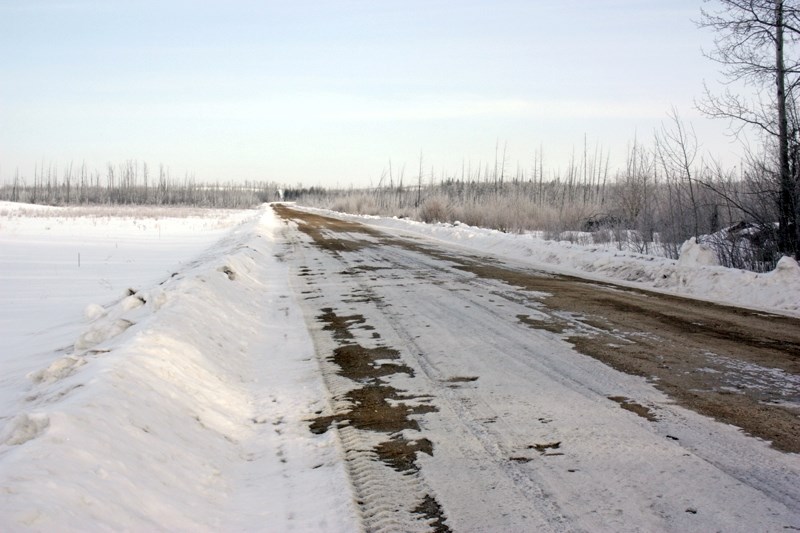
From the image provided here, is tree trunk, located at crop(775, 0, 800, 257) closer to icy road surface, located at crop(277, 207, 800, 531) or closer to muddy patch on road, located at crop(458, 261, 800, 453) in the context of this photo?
muddy patch on road, located at crop(458, 261, 800, 453)

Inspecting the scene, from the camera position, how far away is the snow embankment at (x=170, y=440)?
2.59 meters

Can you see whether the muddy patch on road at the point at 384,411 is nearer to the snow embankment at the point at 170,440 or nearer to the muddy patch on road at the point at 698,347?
the snow embankment at the point at 170,440

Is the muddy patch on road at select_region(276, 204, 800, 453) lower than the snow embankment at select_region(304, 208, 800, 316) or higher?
lower

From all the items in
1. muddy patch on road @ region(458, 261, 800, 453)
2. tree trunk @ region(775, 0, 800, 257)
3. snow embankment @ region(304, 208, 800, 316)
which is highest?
tree trunk @ region(775, 0, 800, 257)

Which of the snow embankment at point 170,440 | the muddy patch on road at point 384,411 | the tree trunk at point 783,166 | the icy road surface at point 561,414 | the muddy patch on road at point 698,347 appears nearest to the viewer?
the snow embankment at point 170,440

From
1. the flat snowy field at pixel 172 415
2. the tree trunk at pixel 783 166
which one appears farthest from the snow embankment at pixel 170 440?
the tree trunk at pixel 783 166

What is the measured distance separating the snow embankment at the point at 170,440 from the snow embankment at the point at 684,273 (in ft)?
23.9

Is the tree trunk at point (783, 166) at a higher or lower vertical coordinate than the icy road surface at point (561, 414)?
higher

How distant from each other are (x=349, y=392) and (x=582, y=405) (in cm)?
174

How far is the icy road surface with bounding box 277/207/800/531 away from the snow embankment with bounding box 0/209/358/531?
0.90 ft

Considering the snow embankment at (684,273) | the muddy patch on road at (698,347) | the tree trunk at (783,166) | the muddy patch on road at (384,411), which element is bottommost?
the muddy patch on road at (384,411)

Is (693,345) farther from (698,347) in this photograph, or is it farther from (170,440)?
(170,440)

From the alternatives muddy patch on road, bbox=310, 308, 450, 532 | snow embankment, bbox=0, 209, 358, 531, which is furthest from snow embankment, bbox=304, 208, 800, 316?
snow embankment, bbox=0, 209, 358, 531

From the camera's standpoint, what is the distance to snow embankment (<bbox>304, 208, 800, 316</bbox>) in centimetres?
925
